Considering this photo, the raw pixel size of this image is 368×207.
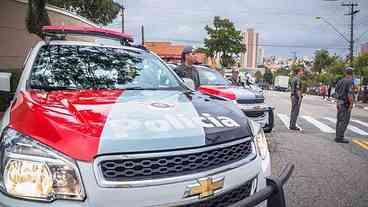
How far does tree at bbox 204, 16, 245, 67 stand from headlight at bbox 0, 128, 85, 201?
153 feet

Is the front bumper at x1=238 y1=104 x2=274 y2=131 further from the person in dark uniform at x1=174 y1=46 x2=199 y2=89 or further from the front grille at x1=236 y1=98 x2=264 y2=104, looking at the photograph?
the person in dark uniform at x1=174 y1=46 x2=199 y2=89

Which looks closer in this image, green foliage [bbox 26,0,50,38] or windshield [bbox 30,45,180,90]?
windshield [bbox 30,45,180,90]

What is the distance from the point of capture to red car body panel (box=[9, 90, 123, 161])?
6.77ft

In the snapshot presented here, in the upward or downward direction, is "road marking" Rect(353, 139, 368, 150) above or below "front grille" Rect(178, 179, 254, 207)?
below

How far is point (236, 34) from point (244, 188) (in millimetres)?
47190

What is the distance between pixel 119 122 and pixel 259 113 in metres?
6.79

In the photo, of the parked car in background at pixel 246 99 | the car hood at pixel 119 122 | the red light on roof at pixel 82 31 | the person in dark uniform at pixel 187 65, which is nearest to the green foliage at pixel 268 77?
the parked car in background at pixel 246 99

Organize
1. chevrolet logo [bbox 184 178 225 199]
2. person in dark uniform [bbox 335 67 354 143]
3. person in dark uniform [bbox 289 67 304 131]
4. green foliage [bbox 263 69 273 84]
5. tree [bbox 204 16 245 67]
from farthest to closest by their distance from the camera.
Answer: green foliage [bbox 263 69 273 84] < tree [bbox 204 16 245 67] < person in dark uniform [bbox 289 67 304 131] < person in dark uniform [bbox 335 67 354 143] < chevrolet logo [bbox 184 178 225 199]

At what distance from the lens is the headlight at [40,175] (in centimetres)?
201

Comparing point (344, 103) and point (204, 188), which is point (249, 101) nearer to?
point (344, 103)

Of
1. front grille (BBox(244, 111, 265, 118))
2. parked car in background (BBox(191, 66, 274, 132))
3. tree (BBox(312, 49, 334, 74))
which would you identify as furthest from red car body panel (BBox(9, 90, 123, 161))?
tree (BBox(312, 49, 334, 74))

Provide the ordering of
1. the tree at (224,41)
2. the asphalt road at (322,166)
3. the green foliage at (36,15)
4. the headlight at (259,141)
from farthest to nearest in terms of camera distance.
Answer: the tree at (224,41) → the green foliage at (36,15) → the asphalt road at (322,166) → the headlight at (259,141)

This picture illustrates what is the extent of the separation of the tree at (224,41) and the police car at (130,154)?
45833 millimetres

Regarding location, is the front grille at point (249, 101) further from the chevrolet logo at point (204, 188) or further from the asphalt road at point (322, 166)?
the chevrolet logo at point (204, 188)
